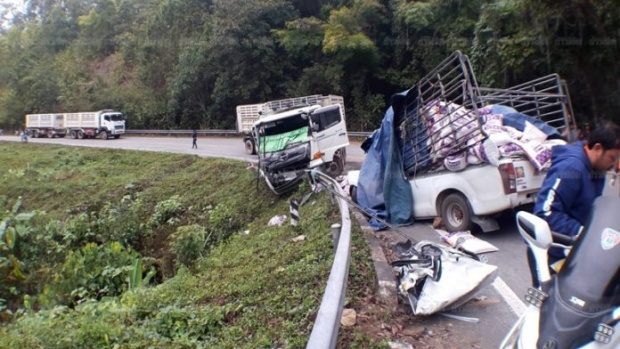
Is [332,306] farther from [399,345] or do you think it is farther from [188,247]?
[188,247]

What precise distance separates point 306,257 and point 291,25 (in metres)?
25.3

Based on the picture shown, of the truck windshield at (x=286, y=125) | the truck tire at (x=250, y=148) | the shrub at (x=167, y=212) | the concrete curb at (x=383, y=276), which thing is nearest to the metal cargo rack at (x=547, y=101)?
the concrete curb at (x=383, y=276)

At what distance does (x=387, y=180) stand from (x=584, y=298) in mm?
6483

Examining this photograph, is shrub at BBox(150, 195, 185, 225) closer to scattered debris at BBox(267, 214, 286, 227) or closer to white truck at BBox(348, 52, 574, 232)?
scattered debris at BBox(267, 214, 286, 227)

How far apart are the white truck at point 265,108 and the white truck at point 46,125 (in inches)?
855

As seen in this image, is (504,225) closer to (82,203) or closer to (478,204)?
(478,204)

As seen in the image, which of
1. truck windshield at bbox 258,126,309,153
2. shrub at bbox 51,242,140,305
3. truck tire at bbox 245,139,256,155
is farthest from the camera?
truck tire at bbox 245,139,256,155

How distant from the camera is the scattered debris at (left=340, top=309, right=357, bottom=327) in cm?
427

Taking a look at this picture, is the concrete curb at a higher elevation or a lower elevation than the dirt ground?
higher

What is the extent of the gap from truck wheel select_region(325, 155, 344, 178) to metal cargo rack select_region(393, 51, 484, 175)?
4936 millimetres

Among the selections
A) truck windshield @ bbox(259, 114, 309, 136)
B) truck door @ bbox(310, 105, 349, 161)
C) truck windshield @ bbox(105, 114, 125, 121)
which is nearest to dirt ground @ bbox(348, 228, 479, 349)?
truck door @ bbox(310, 105, 349, 161)

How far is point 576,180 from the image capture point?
323 cm

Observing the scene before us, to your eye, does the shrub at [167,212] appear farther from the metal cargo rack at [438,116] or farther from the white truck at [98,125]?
the white truck at [98,125]

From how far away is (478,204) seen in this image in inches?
295
